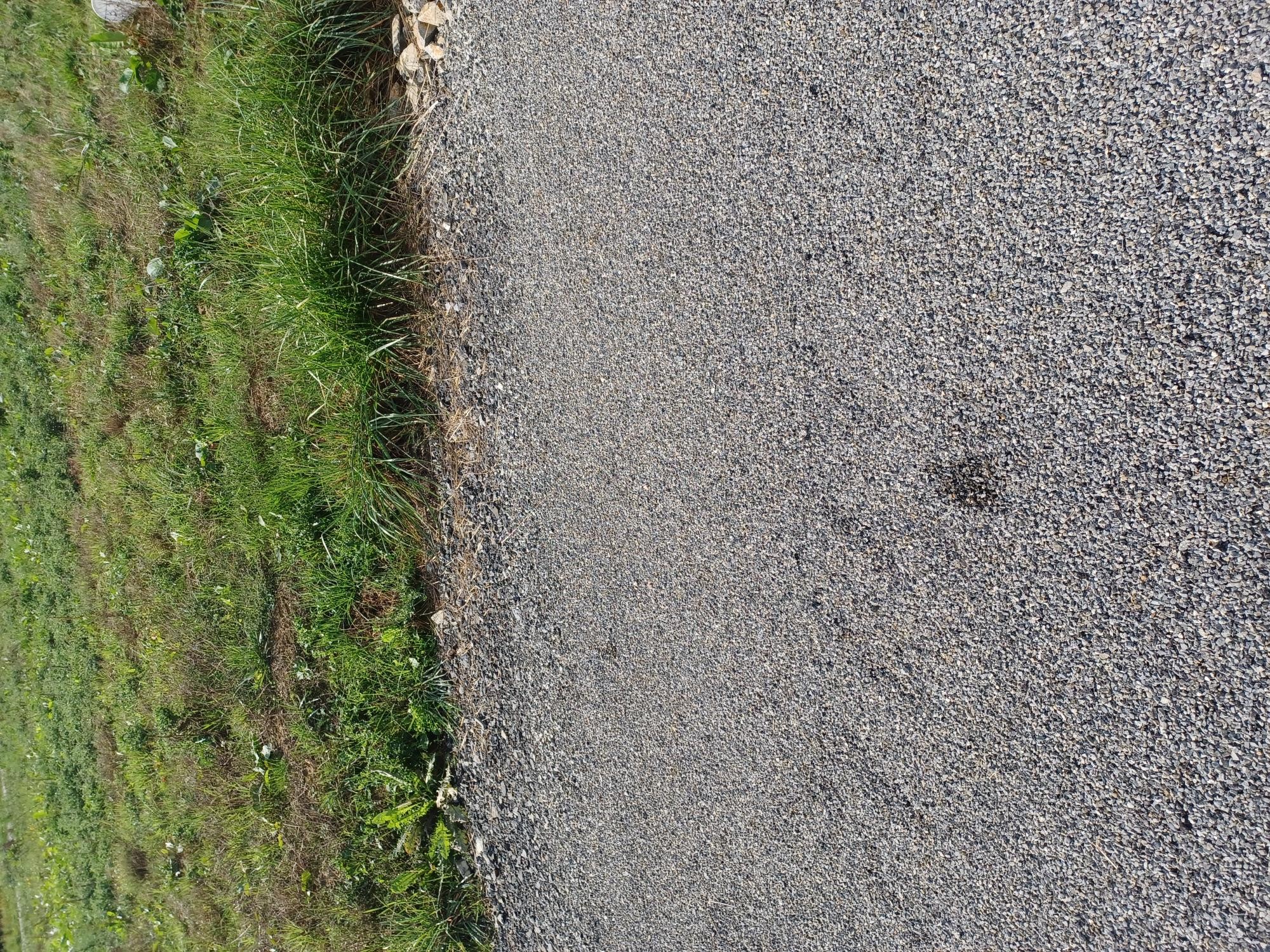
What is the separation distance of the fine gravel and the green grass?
35cm

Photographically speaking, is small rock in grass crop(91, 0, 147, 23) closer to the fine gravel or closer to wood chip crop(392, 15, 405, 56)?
wood chip crop(392, 15, 405, 56)

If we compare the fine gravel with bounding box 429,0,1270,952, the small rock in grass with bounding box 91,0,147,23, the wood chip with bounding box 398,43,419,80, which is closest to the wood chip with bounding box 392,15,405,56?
the wood chip with bounding box 398,43,419,80

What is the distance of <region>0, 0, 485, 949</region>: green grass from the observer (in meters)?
3.26

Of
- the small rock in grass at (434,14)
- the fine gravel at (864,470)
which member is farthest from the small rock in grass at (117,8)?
the fine gravel at (864,470)

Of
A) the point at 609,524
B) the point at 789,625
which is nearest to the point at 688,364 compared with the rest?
the point at 609,524

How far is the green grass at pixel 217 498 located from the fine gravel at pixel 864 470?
347mm

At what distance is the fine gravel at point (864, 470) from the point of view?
87.7 inches

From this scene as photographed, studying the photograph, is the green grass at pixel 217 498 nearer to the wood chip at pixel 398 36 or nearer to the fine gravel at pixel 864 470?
the wood chip at pixel 398 36

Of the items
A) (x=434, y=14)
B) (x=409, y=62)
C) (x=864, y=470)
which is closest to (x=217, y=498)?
(x=409, y=62)

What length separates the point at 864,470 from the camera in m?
2.61

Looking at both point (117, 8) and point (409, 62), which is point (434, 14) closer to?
point (409, 62)

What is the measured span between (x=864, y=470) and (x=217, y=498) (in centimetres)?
302

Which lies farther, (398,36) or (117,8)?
(117,8)

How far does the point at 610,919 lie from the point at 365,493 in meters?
1.91
